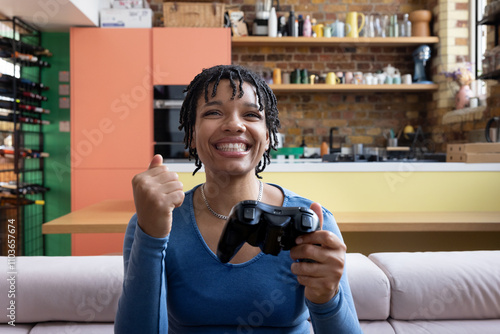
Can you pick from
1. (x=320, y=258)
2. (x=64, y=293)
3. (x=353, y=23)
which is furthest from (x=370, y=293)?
(x=353, y=23)

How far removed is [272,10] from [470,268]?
3.46 m

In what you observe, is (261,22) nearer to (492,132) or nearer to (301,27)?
(301,27)

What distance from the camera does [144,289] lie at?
0.81 metres

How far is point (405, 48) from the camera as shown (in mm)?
4590

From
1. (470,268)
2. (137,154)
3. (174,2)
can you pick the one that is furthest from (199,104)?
(174,2)

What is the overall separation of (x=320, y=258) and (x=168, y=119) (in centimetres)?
336

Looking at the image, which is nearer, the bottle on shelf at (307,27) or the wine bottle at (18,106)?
the wine bottle at (18,106)

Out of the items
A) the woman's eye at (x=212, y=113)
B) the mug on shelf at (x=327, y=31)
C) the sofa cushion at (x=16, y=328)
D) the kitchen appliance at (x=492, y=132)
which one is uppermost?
the mug on shelf at (x=327, y=31)

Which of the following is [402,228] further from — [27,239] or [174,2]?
[27,239]

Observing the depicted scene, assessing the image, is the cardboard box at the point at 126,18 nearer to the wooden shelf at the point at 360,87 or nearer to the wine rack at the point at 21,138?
the wine rack at the point at 21,138

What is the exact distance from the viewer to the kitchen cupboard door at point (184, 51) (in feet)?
12.8

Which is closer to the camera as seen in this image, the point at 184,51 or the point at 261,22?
the point at 184,51

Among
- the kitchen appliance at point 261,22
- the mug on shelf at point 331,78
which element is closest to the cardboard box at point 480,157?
the mug on shelf at point 331,78

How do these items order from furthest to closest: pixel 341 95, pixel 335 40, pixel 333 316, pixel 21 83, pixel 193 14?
pixel 341 95 < pixel 335 40 < pixel 193 14 < pixel 21 83 < pixel 333 316
